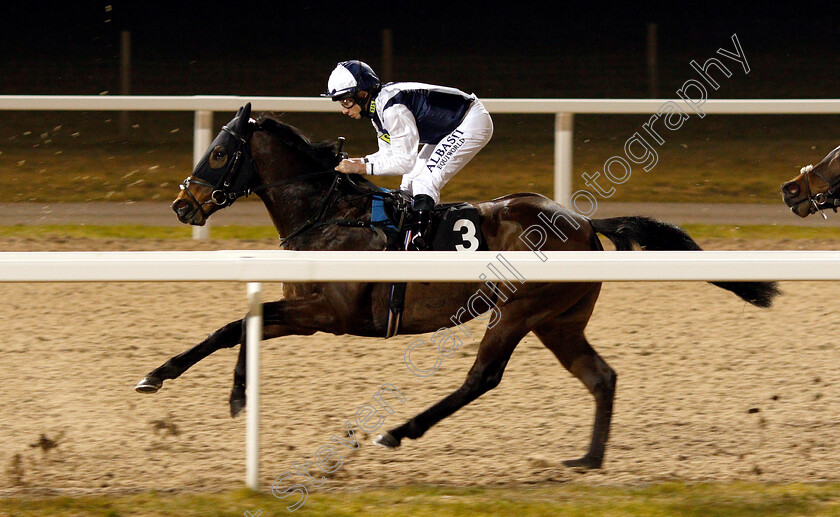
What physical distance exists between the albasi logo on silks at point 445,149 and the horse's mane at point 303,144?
400mm

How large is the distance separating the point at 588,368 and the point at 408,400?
0.84m

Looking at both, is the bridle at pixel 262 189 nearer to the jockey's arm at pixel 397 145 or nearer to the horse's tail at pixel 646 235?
the jockey's arm at pixel 397 145

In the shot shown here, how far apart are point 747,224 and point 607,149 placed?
91.2 inches

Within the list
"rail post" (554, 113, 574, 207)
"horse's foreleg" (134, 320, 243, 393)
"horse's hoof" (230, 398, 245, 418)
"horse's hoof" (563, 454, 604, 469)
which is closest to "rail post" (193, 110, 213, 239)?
"rail post" (554, 113, 574, 207)

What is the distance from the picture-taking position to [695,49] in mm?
14961

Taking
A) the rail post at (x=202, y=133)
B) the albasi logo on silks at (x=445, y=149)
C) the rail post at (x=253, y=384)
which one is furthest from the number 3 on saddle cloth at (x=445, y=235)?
the rail post at (x=202, y=133)

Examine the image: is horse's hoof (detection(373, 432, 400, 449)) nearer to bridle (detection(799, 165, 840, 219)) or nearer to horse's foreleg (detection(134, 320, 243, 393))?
horse's foreleg (detection(134, 320, 243, 393))

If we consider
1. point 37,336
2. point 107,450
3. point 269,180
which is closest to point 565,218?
point 269,180

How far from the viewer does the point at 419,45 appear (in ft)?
48.7

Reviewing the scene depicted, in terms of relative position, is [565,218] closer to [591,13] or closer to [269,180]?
[269,180]

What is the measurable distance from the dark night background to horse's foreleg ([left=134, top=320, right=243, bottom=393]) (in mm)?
9616

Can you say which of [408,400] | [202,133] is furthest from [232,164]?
[202,133]

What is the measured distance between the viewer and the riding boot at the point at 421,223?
445 cm

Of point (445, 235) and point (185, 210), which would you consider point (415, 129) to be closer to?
point (445, 235)
